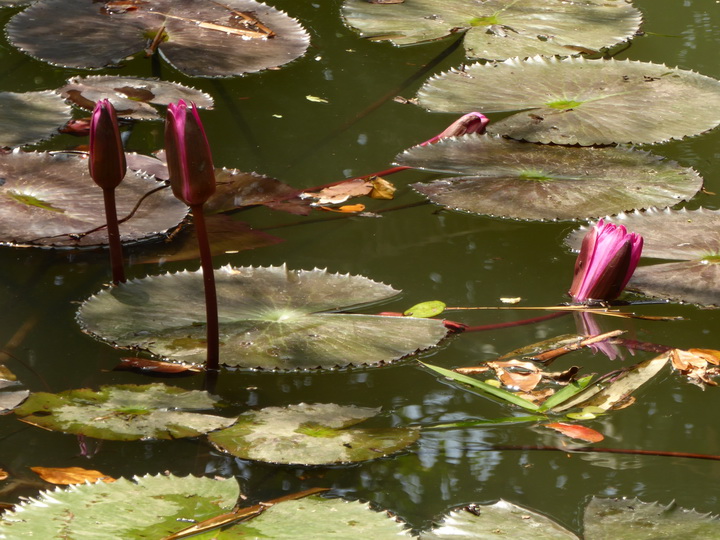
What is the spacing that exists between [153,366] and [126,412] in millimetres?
206

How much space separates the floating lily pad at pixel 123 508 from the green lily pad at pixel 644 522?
18.9 inches

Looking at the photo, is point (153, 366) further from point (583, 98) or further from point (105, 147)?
point (583, 98)

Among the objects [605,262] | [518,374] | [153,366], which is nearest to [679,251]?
[605,262]

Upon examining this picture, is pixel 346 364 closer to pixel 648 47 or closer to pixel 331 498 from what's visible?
pixel 331 498

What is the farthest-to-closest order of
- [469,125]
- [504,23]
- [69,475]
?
[504,23], [469,125], [69,475]

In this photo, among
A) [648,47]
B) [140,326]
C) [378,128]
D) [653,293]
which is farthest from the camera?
[648,47]

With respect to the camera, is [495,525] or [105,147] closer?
[495,525]

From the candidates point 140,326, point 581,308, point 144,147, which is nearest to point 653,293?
point 581,308

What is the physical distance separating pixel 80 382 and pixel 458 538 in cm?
76

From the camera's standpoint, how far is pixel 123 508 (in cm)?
109

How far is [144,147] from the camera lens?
2488mm

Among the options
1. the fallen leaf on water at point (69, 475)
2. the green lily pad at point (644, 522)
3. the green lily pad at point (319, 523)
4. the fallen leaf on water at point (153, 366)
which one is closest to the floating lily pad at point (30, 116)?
the fallen leaf on water at point (153, 366)

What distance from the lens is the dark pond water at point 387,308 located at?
1.29 meters

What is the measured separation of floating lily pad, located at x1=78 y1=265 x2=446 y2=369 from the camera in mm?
1535
